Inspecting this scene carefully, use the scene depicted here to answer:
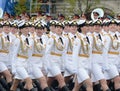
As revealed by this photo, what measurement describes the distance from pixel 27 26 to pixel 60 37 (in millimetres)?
829

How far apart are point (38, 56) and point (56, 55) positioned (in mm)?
436

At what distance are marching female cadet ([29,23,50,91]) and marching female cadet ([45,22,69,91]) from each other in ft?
Result: 0.60

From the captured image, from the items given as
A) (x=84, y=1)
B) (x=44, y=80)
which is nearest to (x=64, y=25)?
(x=44, y=80)

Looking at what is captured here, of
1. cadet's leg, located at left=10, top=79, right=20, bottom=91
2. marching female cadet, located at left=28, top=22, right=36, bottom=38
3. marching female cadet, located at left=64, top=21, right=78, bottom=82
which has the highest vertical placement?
marching female cadet, located at left=28, top=22, right=36, bottom=38

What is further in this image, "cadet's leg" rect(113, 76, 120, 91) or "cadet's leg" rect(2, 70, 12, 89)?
"cadet's leg" rect(2, 70, 12, 89)

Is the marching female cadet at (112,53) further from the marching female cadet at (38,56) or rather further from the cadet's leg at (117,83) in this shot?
the marching female cadet at (38,56)

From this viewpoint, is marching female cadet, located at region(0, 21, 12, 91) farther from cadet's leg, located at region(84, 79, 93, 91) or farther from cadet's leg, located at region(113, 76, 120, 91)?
cadet's leg, located at region(113, 76, 120, 91)

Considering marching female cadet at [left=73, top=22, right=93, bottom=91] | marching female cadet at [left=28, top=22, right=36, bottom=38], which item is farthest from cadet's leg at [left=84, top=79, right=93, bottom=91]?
marching female cadet at [left=28, top=22, right=36, bottom=38]

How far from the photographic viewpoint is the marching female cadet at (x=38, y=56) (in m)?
13.7

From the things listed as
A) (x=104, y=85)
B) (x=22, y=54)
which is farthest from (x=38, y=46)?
(x=104, y=85)

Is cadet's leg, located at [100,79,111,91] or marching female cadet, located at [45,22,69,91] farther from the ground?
marching female cadet, located at [45,22,69,91]

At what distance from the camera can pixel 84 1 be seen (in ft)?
126

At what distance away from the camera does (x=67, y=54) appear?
46.8 ft

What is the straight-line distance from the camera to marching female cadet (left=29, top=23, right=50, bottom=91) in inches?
539
